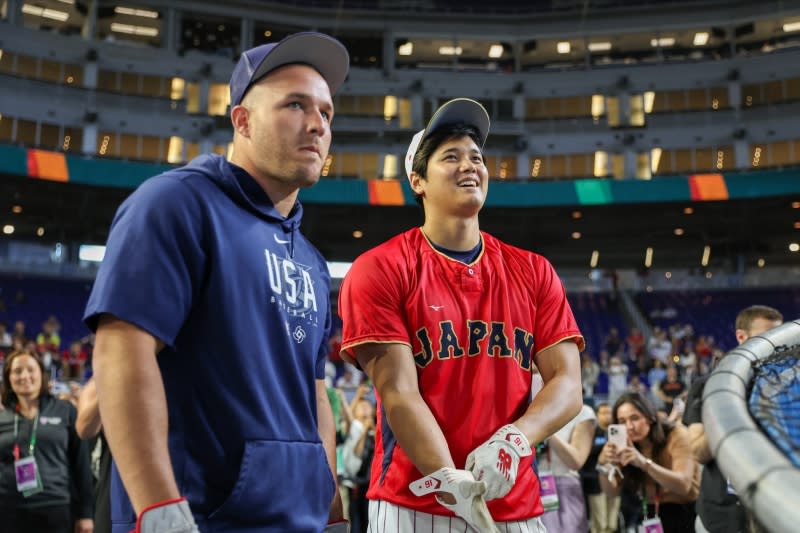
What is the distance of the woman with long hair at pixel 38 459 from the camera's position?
644 cm

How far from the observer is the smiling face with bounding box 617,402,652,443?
663cm

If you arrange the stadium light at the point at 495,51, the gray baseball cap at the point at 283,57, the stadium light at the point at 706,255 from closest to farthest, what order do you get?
1. the gray baseball cap at the point at 283,57
2. the stadium light at the point at 706,255
3. the stadium light at the point at 495,51

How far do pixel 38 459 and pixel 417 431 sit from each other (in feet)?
15.1

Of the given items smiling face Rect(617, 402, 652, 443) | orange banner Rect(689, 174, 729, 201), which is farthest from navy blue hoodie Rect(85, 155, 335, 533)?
orange banner Rect(689, 174, 729, 201)

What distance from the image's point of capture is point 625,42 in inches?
1682

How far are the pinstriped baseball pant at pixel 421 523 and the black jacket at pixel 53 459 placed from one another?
13.6 feet

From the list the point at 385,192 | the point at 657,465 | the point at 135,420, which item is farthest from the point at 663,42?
the point at 135,420

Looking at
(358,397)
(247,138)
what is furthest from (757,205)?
(247,138)

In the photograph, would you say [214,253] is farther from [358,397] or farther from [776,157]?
[776,157]

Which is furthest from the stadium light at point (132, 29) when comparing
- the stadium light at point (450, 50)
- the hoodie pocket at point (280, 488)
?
the hoodie pocket at point (280, 488)

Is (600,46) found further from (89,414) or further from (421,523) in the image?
(421,523)

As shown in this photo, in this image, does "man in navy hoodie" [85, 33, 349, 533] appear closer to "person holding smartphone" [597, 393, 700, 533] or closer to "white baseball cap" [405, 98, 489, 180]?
"white baseball cap" [405, 98, 489, 180]

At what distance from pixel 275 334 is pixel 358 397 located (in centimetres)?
1083

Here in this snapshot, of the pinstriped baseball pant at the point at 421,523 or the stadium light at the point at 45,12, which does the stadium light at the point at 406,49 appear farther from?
the pinstriped baseball pant at the point at 421,523
